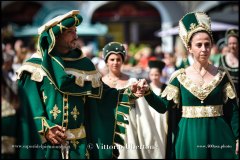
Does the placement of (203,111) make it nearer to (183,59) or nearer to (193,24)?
(193,24)

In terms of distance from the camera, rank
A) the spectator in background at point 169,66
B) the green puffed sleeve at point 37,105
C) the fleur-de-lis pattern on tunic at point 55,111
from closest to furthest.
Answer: the green puffed sleeve at point 37,105 < the fleur-de-lis pattern on tunic at point 55,111 < the spectator in background at point 169,66

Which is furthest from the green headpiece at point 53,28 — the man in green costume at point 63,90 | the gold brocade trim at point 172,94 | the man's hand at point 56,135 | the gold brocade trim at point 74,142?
the gold brocade trim at point 172,94

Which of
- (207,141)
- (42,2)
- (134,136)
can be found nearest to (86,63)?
(207,141)

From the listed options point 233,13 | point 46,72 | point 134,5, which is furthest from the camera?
point 134,5

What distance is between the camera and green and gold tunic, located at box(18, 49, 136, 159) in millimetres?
5105

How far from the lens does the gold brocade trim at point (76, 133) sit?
5.23 meters

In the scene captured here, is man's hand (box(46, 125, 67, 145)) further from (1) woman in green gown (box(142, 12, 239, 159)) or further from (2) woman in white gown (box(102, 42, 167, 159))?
(2) woman in white gown (box(102, 42, 167, 159))

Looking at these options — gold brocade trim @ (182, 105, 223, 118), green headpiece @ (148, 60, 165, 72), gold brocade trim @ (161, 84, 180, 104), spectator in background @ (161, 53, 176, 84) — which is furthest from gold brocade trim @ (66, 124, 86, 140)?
spectator in background @ (161, 53, 176, 84)

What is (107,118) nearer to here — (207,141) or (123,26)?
(207,141)

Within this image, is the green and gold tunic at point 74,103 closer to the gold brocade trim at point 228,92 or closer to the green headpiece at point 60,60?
the green headpiece at point 60,60

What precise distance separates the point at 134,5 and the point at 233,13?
12239 mm

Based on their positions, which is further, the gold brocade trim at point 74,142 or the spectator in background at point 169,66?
the spectator in background at point 169,66

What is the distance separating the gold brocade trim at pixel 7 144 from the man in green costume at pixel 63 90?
1091 millimetres

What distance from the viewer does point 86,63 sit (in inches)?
211
